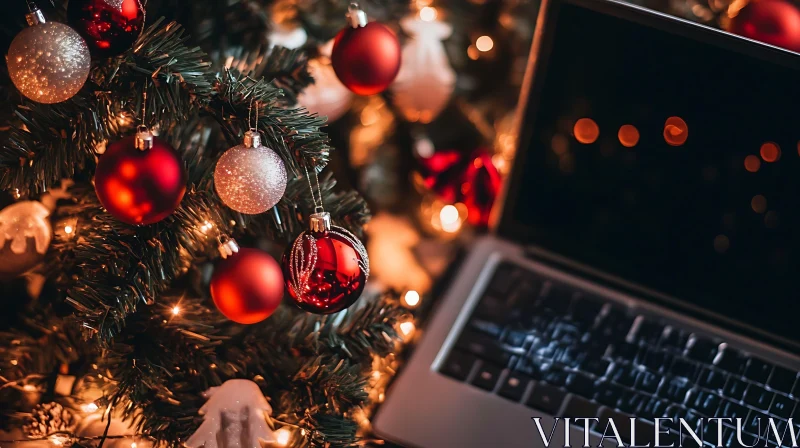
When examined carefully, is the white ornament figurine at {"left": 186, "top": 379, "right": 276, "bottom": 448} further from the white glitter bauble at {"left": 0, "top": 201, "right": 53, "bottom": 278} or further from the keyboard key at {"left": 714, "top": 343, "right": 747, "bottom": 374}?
the keyboard key at {"left": 714, "top": 343, "right": 747, "bottom": 374}

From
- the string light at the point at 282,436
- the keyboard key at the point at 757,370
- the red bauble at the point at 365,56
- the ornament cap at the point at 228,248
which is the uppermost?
the red bauble at the point at 365,56

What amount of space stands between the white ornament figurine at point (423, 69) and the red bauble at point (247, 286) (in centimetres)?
32

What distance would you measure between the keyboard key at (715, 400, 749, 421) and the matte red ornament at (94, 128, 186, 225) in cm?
51

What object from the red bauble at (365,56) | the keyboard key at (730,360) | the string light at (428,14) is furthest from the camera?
the string light at (428,14)

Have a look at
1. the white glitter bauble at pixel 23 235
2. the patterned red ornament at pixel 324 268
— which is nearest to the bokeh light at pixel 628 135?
the patterned red ornament at pixel 324 268

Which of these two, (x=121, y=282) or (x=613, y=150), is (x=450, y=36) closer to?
(x=613, y=150)

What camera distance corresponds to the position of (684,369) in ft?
1.79

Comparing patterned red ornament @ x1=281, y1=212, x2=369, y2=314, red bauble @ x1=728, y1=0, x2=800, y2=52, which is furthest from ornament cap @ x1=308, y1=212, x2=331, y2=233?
red bauble @ x1=728, y1=0, x2=800, y2=52

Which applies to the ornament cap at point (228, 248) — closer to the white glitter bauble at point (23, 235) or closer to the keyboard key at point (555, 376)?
the white glitter bauble at point (23, 235)

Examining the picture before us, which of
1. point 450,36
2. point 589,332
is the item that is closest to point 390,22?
point 450,36

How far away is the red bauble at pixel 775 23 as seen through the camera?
499 millimetres

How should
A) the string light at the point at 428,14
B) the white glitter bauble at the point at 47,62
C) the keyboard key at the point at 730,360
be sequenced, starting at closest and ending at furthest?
the white glitter bauble at the point at 47,62 → the keyboard key at the point at 730,360 → the string light at the point at 428,14

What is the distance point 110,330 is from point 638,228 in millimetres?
528

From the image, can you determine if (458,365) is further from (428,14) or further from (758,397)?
(428,14)
